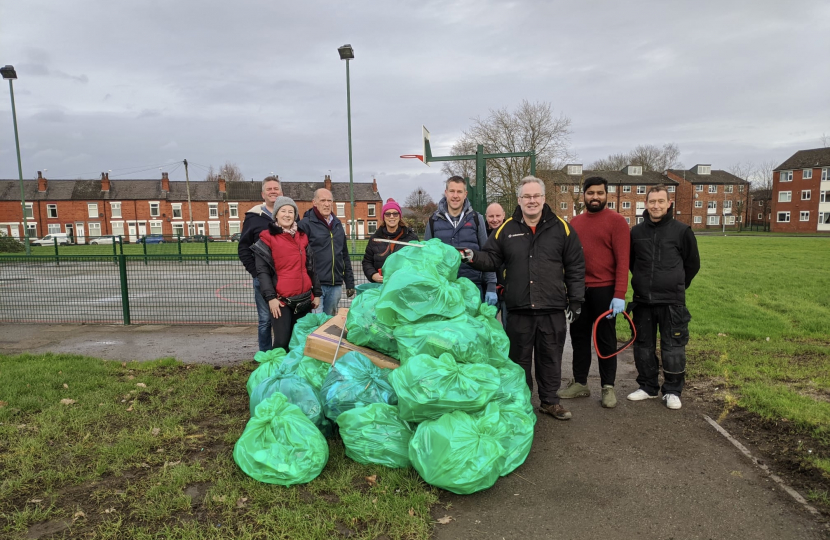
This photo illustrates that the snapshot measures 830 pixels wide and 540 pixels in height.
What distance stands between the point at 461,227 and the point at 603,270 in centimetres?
132

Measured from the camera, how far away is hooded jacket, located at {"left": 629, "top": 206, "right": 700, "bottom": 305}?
4145 mm

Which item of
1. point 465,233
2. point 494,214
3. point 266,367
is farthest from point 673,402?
point 266,367

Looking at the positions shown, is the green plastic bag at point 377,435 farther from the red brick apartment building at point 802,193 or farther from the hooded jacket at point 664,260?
the red brick apartment building at point 802,193

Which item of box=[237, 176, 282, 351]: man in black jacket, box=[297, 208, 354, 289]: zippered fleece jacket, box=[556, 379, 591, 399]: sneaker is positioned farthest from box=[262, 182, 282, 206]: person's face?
box=[556, 379, 591, 399]: sneaker

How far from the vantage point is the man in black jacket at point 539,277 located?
387 centimetres

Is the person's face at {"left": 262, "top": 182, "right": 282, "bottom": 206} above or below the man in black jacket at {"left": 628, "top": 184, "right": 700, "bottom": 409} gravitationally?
above

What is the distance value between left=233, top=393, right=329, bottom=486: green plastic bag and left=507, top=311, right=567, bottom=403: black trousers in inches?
69.0

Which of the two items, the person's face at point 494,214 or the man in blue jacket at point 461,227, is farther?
the person's face at point 494,214

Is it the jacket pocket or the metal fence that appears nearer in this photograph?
the jacket pocket

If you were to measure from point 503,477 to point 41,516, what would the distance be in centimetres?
262

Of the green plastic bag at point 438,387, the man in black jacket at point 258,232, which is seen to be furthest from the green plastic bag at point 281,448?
the man in black jacket at point 258,232

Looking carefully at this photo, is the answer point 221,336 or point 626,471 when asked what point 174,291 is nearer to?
point 221,336

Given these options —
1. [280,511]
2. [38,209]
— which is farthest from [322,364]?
[38,209]

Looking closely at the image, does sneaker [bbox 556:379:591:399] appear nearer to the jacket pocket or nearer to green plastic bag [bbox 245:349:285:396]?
the jacket pocket
